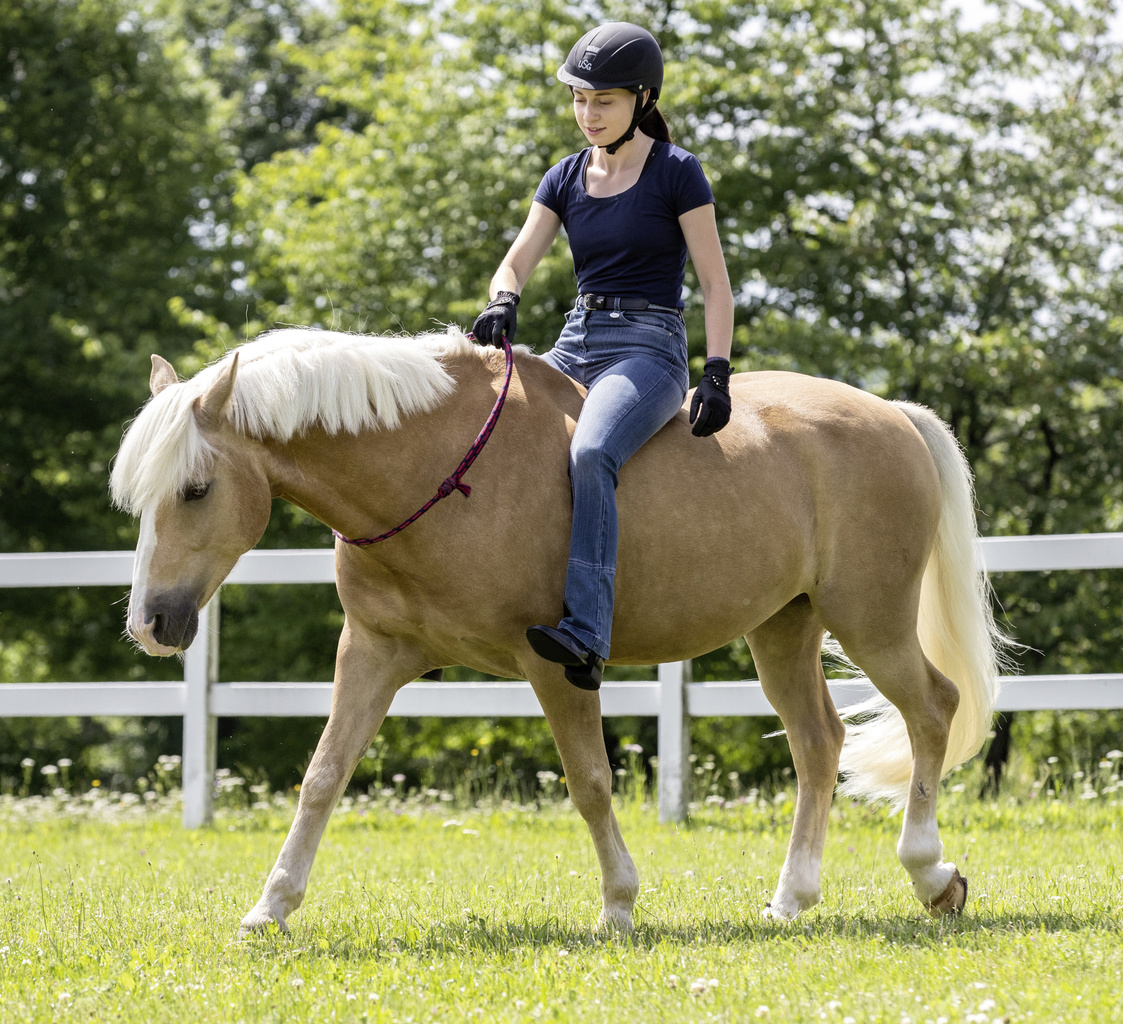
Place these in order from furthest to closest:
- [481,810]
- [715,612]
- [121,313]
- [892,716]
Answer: [121,313]
[481,810]
[892,716]
[715,612]

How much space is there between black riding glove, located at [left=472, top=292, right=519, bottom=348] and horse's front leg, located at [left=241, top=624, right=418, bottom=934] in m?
1.09

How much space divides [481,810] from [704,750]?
8297 millimetres

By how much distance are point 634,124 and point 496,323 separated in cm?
85

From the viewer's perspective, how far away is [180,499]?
355cm

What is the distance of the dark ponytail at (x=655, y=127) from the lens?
14.1ft

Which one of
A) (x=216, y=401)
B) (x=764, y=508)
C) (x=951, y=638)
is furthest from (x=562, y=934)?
(x=951, y=638)

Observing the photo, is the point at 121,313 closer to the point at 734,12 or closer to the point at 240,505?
the point at 734,12

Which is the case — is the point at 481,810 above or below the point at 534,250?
below

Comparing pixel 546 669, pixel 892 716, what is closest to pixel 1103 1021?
pixel 546 669

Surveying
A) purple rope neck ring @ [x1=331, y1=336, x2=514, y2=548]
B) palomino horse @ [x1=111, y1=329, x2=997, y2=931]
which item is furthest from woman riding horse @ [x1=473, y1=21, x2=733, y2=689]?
purple rope neck ring @ [x1=331, y1=336, x2=514, y2=548]

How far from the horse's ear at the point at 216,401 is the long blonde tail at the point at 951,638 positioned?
114 inches

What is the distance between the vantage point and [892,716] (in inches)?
199

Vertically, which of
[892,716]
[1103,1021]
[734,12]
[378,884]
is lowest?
[378,884]

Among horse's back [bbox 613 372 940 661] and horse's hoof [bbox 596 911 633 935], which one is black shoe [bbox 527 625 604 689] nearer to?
horse's back [bbox 613 372 940 661]
